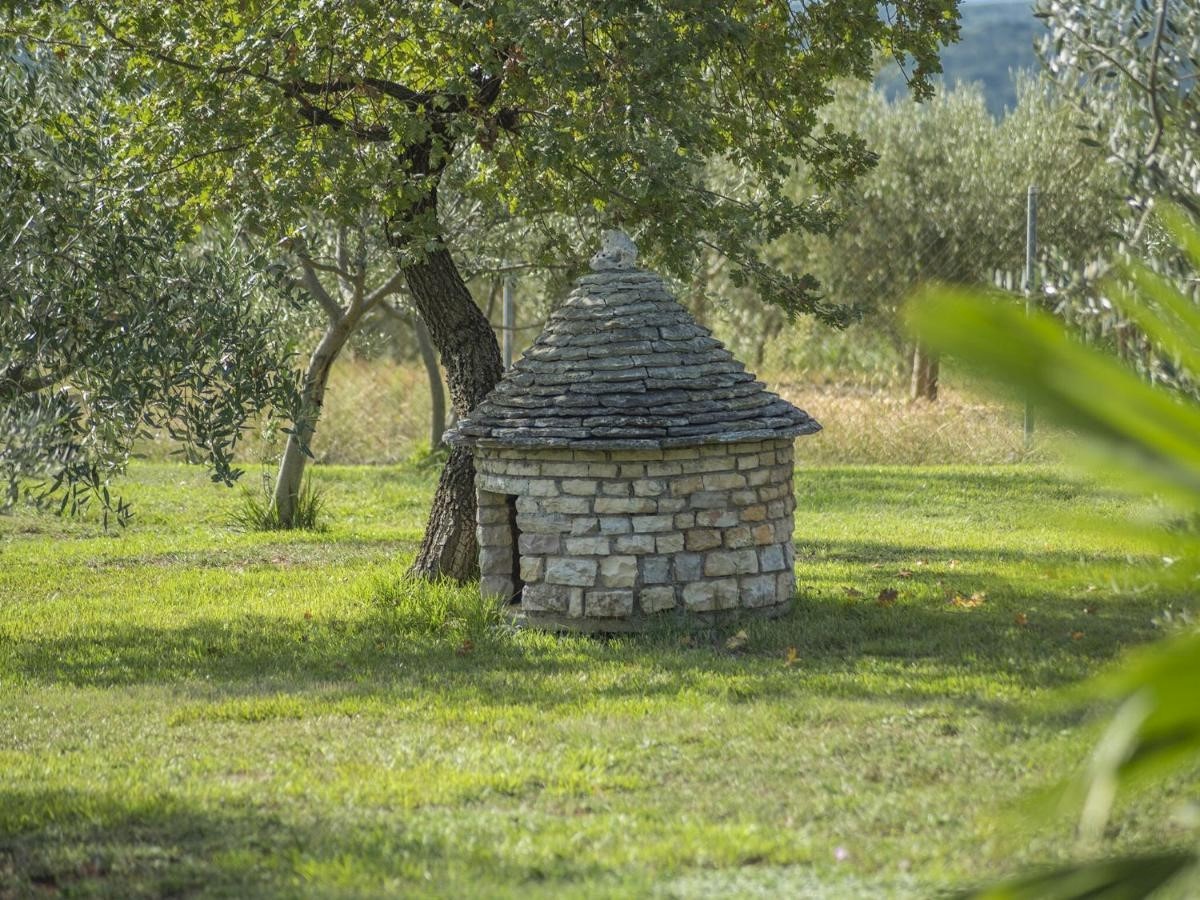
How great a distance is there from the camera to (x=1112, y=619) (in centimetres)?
1044

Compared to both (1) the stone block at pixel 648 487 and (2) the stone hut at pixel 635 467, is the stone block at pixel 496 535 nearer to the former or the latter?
(2) the stone hut at pixel 635 467

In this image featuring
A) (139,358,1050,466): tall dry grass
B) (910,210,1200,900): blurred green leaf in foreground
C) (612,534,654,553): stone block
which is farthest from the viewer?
(139,358,1050,466): tall dry grass

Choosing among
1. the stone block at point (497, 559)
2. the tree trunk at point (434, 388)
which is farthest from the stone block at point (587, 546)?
the tree trunk at point (434, 388)

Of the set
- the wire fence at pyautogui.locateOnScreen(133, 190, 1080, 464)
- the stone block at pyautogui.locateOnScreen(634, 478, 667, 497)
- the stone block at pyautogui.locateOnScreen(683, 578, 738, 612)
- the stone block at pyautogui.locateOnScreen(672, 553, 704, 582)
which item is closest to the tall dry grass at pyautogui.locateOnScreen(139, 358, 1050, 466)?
the wire fence at pyautogui.locateOnScreen(133, 190, 1080, 464)

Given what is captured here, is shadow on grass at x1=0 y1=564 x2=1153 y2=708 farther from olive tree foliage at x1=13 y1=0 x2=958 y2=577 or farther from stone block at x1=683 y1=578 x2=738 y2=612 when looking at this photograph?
olive tree foliage at x1=13 y1=0 x2=958 y2=577

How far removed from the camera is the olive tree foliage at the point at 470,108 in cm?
1016

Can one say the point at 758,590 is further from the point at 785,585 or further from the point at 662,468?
the point at 662,468

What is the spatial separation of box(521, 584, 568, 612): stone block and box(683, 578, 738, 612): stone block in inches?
35.0

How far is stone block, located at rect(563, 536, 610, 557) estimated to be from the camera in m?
10.0

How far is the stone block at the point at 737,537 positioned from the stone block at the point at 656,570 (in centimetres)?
49

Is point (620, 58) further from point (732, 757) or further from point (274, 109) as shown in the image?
point (732, 757)

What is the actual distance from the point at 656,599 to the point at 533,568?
0.93 m

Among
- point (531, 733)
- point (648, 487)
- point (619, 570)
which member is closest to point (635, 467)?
point (648, 487)

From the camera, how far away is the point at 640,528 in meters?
10.0
